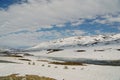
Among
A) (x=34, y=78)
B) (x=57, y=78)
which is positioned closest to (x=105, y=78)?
(x=57, y=78)

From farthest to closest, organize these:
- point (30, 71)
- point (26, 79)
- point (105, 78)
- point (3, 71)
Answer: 1. point (3, 71)
2. point (30, 71)
3. point (105, 78)
4. point (26, 79)

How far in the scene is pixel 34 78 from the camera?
2534 cm

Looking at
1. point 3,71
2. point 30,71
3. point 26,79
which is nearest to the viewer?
point 26,79

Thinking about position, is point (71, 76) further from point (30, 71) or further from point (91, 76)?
point (30, 71)

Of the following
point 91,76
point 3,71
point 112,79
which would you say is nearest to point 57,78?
point 91,76

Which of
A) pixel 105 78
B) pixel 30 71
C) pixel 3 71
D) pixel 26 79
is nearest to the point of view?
pixel 26 79

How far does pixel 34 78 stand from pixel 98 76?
25.2ft

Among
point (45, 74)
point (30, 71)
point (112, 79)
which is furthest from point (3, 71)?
point (112, 79)

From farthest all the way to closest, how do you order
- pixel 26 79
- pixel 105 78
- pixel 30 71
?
1. pixel 30 71
2. pixel 105 78
3. pixel 26 79

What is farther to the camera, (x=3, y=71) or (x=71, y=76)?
(x=3, y=71)

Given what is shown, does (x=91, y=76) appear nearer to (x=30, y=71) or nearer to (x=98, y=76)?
(x=98, y=76)

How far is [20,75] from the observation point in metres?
28.1

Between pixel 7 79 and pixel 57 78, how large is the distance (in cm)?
532

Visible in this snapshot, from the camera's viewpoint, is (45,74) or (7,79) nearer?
(7,79)
